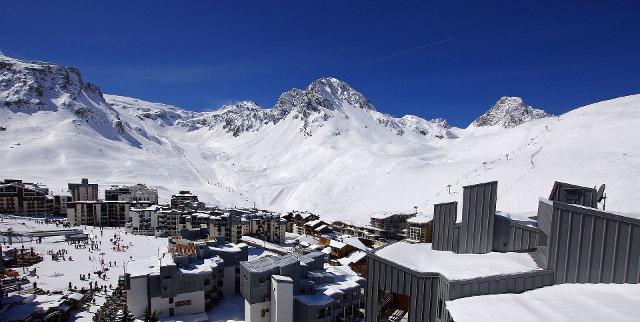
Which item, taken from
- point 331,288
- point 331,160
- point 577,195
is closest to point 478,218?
point 577,195

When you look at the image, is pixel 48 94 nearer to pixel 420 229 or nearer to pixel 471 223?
pixel 420 229

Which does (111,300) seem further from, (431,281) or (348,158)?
(348,158)

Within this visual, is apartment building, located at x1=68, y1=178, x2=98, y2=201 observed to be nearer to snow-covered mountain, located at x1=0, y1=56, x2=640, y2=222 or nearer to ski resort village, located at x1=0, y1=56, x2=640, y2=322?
ski resort village, located at x1=0, y1=56, x2=640, y2=322

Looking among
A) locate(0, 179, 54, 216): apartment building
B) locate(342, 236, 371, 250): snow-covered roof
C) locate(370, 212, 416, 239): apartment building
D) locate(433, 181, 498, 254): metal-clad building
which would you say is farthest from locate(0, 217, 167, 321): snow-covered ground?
locate(370, 212, 416, 239): apartment building

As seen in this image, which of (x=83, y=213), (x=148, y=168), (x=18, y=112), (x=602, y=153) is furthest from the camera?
(x=18, y=112)

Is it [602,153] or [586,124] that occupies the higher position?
[586,124]

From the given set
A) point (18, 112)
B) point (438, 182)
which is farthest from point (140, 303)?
point (18, 112)

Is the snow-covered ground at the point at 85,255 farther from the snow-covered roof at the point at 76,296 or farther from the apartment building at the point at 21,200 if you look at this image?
the apartment building at the point at 21,200
